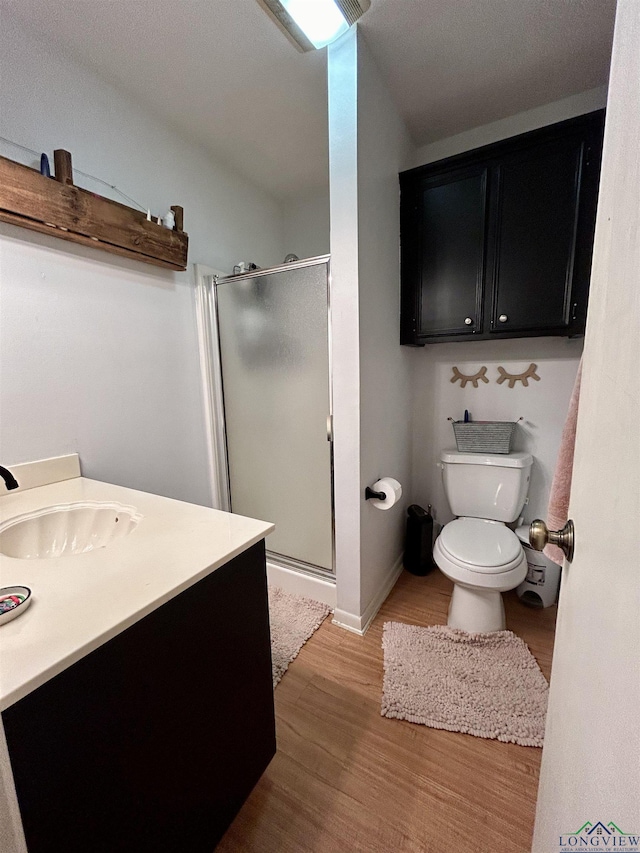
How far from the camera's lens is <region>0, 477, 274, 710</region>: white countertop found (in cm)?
50

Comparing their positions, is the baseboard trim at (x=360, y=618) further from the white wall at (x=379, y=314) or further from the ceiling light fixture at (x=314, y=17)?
the ceiling light fixture at (x=314, y=17)

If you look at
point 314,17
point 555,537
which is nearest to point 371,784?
point 555,537

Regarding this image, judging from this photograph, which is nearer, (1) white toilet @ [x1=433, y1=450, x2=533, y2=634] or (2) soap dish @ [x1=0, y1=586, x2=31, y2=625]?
(2) soap dish @ [x1=0, y1=586, x2=31, y2=625]

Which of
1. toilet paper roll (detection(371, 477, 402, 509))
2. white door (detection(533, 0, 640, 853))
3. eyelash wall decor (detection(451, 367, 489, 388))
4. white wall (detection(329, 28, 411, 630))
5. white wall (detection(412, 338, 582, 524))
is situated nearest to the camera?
white door (detection(533, 0, 640, 853))

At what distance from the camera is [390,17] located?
1252mm

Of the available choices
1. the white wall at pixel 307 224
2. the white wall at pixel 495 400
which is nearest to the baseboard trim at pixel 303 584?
the white wall at pixel 495 400

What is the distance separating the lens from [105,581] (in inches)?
26.5

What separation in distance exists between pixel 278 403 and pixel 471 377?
3.84 feet

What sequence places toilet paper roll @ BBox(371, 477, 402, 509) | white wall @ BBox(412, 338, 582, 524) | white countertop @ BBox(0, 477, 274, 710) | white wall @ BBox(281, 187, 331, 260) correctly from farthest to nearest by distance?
1. white wall @ BBox(281, 187, 331, 260)
2. white wall @ BBox(412, 338, 582, 524)
3. toilet paper roll @ BBox(371, 477, 402, 509)
4. white countertop @ BBox(0, 477, 274, 710)

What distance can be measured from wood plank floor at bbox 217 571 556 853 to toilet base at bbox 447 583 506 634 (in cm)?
23

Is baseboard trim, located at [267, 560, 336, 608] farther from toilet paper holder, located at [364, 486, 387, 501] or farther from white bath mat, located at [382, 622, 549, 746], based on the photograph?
toilet paper holder, located at [364, 486, 387, 501]

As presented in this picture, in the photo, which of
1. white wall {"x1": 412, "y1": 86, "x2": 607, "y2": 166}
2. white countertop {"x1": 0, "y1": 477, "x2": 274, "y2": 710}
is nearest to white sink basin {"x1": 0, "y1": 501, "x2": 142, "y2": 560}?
white countertop {"x1": 0, "y1": 477, "x2": 274, "y2": 710}

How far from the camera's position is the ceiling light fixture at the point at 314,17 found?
44.1 inches

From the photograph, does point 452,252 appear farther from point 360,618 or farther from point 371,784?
point 371,784
